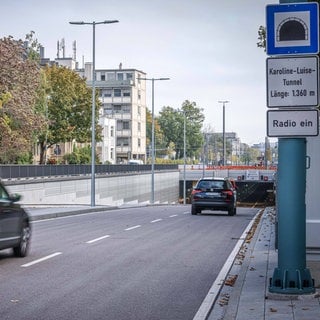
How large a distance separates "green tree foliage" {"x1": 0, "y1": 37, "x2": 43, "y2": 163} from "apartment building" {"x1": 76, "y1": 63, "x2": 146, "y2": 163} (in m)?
67.5

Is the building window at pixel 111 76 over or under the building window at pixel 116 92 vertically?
over

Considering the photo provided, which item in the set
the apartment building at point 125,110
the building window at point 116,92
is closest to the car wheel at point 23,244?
the apartment building at point 125,110

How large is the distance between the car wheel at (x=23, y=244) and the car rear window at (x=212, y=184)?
57.0ft

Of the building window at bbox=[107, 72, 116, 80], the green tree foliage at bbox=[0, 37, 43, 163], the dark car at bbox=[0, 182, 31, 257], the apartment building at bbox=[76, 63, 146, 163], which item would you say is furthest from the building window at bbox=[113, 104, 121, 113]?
the dark car at bbox=[0, 182, 31, 257]

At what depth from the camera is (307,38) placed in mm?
8469

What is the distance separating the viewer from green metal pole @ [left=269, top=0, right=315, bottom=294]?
846cm

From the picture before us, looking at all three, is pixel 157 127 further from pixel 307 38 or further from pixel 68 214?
pixel 307 38

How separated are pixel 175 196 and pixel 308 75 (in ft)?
306

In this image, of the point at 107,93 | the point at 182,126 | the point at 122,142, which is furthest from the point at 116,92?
the point at 182,126

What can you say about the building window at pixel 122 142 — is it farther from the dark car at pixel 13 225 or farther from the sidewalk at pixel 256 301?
the sidewalk at pixel 256 301

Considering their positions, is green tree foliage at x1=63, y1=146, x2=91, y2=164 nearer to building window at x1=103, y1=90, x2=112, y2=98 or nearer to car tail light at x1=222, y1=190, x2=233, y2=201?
building window at x1=103, y1=90, x2=112, y2=98

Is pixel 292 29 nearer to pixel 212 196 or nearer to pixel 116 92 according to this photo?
pixel 212 196

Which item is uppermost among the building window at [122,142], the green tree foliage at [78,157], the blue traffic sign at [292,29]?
the building window at [122,142]

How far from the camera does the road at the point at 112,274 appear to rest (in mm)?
8484
